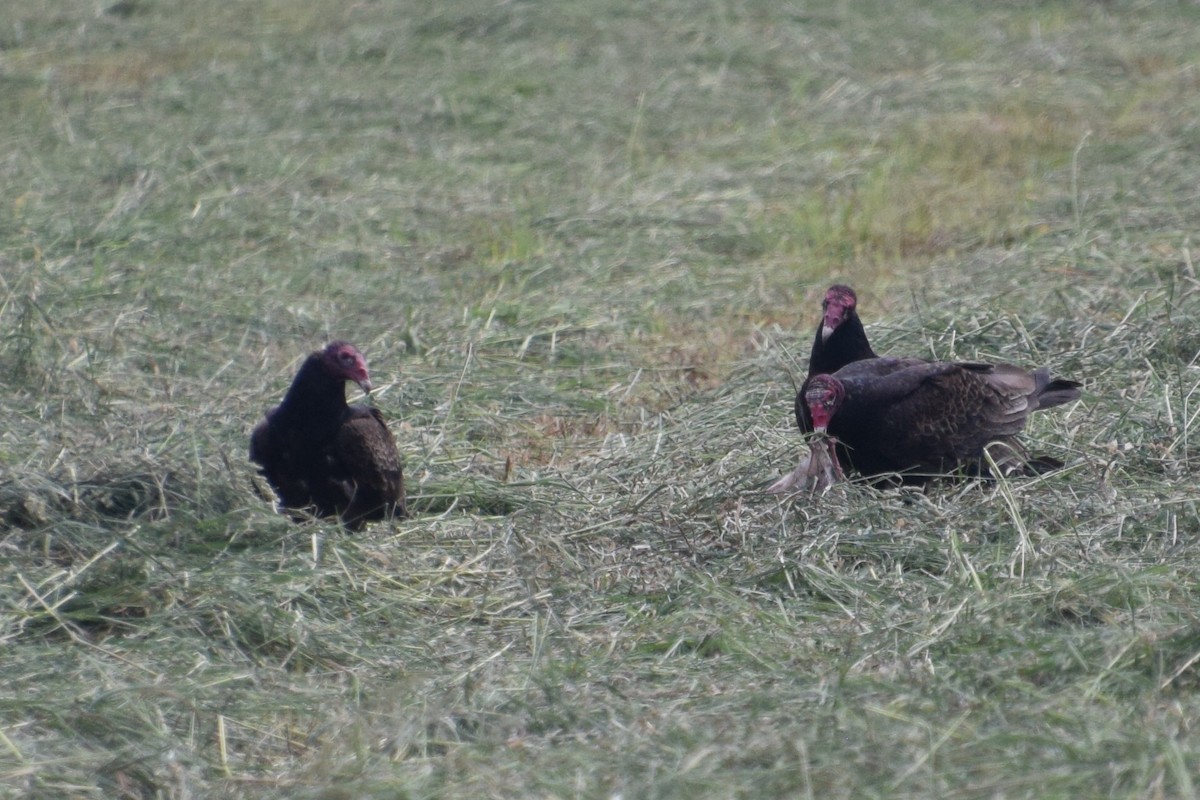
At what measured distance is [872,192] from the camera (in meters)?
8.99

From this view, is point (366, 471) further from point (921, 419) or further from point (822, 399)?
point (921, 419)

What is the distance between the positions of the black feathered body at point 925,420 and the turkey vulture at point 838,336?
12.0 inches

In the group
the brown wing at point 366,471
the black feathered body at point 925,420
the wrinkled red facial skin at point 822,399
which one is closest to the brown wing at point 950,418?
the black feathered body at point 925,420

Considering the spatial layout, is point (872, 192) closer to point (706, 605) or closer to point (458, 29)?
point (458, 29)

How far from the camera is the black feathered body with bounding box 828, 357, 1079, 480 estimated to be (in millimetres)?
4984

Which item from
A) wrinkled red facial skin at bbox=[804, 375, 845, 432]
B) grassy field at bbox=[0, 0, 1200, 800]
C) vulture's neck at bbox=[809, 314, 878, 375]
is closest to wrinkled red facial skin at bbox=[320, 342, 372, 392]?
grassy field at bbox=[0, 0, 1200, 800]

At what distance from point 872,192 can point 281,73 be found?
176 inches

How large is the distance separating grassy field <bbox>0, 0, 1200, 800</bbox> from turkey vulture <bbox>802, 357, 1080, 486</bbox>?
0.54ft

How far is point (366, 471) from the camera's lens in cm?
490

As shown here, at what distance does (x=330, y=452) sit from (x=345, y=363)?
0.88 ft

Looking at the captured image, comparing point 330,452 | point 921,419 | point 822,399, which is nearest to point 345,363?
point 330,452

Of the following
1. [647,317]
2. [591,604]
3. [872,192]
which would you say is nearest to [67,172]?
[647,317]

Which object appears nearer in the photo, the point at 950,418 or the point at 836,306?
the point at 950,418

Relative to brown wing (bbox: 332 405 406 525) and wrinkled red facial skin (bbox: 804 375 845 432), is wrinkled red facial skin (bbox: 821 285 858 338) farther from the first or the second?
brown wing (bbox: 332 405 406 525)
